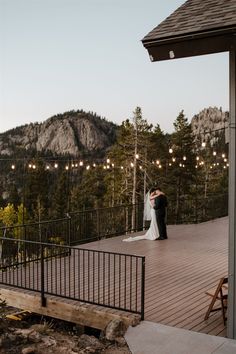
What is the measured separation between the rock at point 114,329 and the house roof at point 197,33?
405cm

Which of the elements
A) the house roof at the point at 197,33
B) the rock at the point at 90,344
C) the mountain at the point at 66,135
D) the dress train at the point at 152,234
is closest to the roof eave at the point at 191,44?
the house roof at the point at 197,33

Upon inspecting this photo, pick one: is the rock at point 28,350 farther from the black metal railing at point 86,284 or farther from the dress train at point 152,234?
the dress train at point 152,234

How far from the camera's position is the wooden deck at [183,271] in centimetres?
712

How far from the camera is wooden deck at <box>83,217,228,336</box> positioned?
7121mm

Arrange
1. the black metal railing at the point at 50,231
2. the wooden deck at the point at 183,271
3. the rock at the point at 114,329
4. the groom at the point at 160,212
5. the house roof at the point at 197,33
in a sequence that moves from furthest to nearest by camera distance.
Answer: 1. the groom at the point at 160,212
2. the black metal railing at the point at 50,231
3. the wooden deck at the point at 183,271
4. the rock at the point at 114,329
5. the house roof at the point at 197,33

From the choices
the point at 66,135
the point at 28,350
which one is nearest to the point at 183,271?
the point at 28,350

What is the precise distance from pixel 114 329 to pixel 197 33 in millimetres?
4452

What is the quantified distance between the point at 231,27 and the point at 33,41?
57.9 m

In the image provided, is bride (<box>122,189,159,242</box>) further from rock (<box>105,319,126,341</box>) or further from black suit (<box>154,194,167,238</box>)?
rock (<box>105,319,126,341</box>)

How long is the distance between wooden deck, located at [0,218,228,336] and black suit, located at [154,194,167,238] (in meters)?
0.38

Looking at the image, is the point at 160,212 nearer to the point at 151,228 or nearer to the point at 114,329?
the point at 151,228

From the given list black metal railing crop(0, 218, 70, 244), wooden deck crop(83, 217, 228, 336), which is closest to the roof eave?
wooden deck crop(83, 217, 228, 336)

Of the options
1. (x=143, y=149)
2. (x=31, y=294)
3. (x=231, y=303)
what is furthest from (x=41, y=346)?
(x=143, y=149)

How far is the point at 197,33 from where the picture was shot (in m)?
5.59
